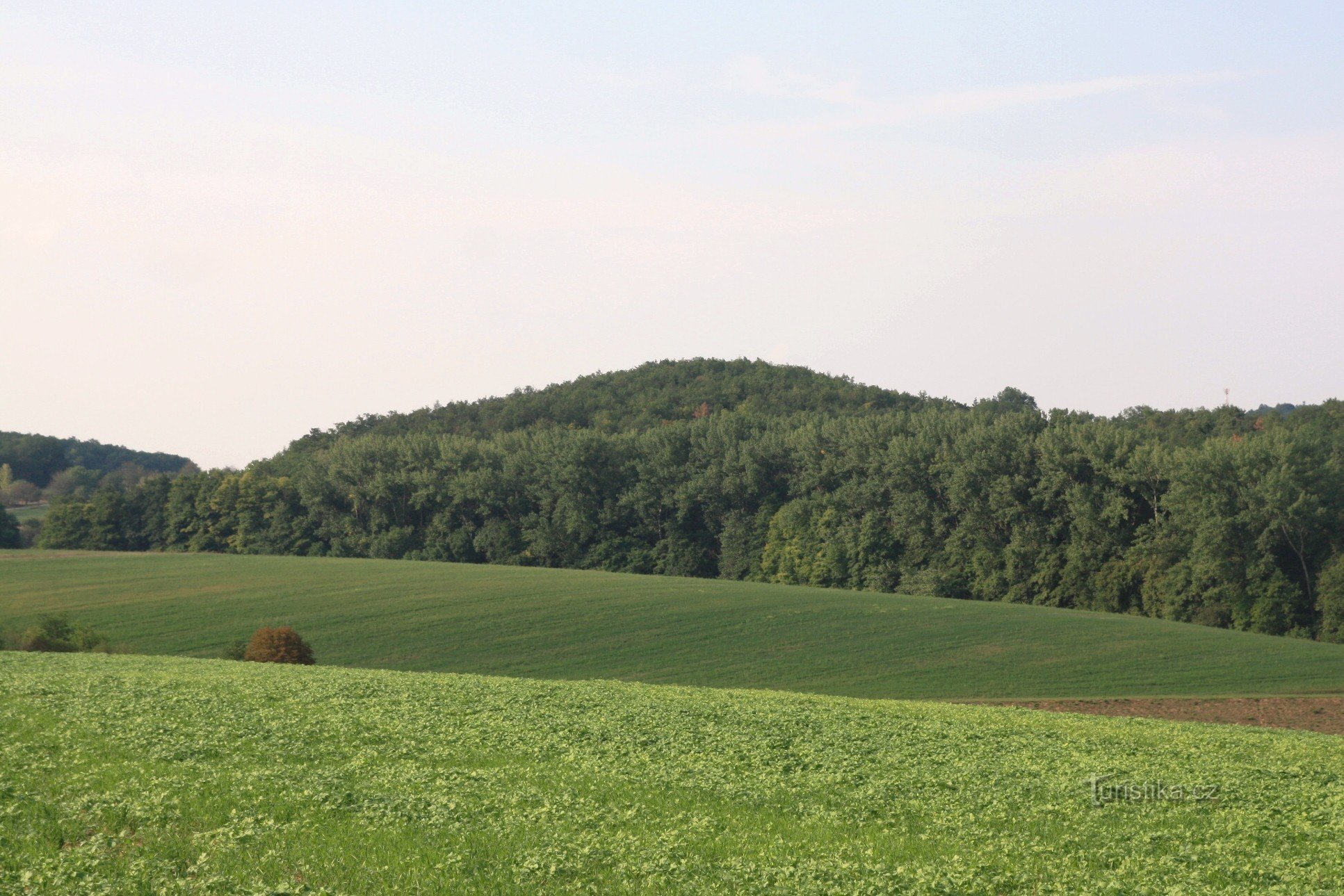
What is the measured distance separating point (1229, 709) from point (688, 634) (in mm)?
19555

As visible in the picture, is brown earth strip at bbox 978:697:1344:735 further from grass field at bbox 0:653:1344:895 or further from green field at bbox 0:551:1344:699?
grass field at bbox 0:653:1344:895

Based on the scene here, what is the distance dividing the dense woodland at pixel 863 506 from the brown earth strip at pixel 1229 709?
2727cm

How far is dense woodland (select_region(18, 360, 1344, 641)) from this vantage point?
58.1 m

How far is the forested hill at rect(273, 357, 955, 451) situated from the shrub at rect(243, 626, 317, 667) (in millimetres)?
74055

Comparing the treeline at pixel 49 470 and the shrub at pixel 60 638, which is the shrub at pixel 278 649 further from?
the treeline at pixel 49 470

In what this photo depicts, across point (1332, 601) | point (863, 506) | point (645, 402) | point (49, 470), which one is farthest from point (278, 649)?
point (49, 470)

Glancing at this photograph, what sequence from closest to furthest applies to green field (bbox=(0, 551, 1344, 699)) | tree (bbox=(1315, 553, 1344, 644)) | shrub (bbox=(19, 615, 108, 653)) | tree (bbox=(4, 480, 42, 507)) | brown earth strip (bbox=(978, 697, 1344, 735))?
brown earth strip (bbox=(978, 697, 1344, 735))
shrub (bbox=(19, 615, 108, 653))
green field (bbox=(0, 551, 1344, 699))
tree (bbox=(1315, 553, 1344, 644))
tree (bbox=(4, 480, 42, 507))

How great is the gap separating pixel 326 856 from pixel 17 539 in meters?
81.3

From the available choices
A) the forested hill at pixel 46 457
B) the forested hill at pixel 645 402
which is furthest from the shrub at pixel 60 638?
the forested hill at pixel 46 457

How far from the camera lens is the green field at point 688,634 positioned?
1421 inches

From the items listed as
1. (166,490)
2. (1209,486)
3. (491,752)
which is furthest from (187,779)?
(166,490)

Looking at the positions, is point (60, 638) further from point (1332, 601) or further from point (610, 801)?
point (1332, 601)

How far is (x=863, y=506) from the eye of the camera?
250 ft

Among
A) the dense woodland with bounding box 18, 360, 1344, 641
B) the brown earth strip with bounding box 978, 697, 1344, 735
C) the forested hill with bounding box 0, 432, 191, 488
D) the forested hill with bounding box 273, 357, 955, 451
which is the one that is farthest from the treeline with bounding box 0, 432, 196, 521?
the brown earth strip with bounding box 978, 697, 1344, 735
